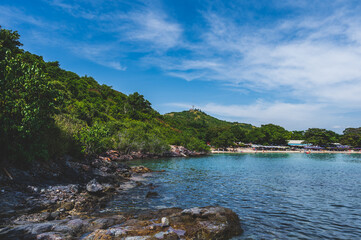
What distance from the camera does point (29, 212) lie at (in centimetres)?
1423

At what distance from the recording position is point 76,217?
1433cm

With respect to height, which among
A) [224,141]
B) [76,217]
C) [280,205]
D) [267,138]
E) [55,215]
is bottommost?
[280,205]

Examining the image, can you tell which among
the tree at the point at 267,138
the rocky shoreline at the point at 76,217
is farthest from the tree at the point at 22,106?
the tree at the point at 267,138

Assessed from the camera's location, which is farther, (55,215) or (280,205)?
(280,205)

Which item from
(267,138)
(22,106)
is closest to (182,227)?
(22,106)

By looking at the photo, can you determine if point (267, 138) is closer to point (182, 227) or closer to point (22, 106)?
→ point (182, 227)

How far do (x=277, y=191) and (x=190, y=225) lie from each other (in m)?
17.7

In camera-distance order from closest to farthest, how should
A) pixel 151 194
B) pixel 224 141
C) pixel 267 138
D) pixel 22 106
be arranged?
pixel 22 106, pixel 151 194, pixel 224 141, pixel 267 138

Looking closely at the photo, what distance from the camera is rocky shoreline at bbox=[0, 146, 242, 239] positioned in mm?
11430

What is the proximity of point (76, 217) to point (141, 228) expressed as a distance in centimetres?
537

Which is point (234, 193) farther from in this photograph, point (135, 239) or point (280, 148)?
point (280, 148)

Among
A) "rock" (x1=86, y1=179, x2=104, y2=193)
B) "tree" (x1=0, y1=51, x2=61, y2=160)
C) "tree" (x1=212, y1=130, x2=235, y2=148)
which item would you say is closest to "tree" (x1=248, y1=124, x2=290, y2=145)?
"tree" (x1=212, y1=130, x2=235, y2=148)

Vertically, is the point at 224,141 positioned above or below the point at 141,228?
above

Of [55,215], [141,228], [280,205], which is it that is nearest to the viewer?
[141,228]
